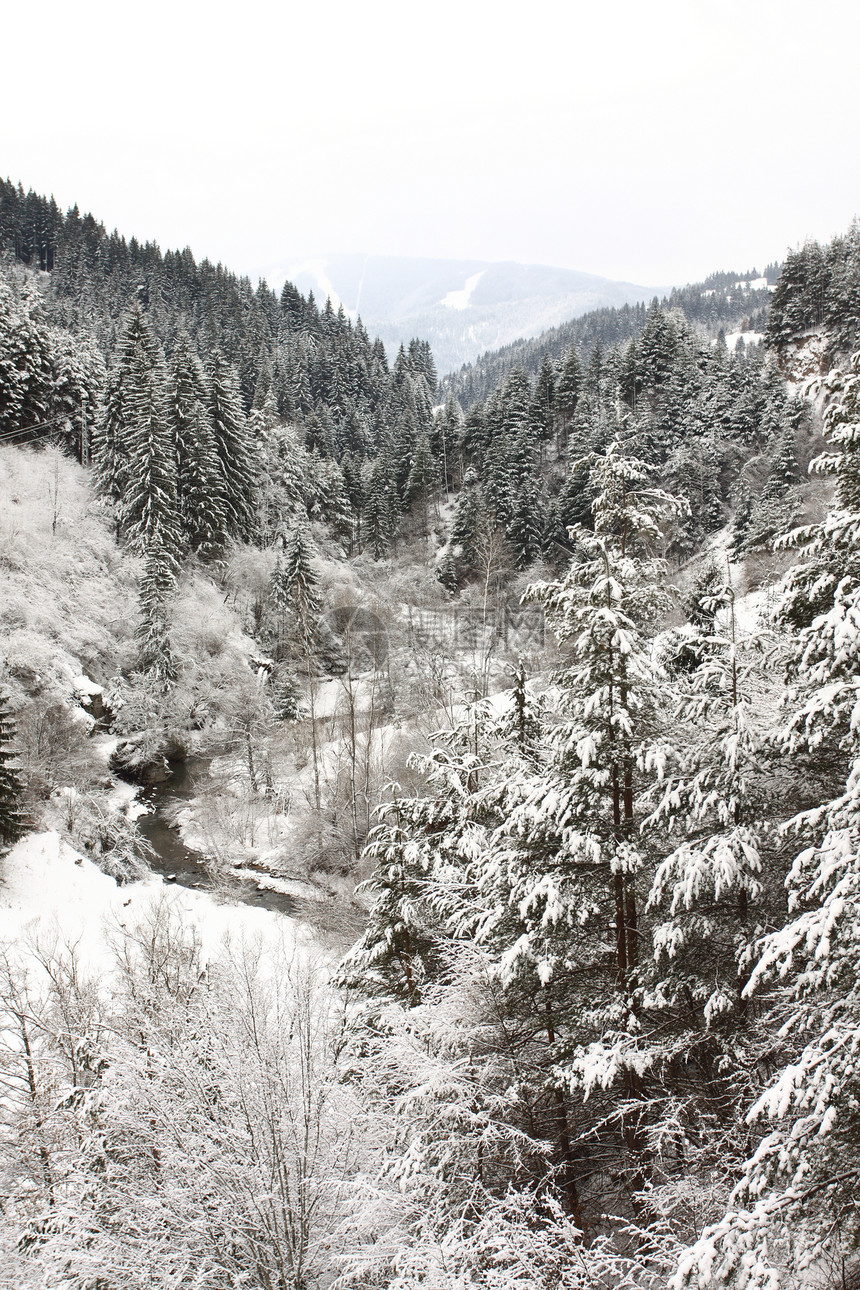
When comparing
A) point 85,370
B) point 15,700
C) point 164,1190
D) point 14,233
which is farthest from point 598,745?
point 14,233

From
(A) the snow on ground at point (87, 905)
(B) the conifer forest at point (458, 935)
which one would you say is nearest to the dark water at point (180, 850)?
(B) the conifer forest at point (458, 935)

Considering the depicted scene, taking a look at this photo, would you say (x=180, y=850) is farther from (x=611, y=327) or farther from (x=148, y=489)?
(x=611, y=327)

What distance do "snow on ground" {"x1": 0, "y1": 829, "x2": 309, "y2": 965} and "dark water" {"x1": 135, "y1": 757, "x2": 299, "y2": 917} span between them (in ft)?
3.77

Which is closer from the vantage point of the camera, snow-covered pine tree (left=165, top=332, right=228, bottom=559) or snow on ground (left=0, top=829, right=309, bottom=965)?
snow on ground (left=0, top=829, right=309, bottom=965)

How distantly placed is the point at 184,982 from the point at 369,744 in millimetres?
15123

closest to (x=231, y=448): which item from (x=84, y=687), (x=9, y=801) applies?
(x=84, y=687)

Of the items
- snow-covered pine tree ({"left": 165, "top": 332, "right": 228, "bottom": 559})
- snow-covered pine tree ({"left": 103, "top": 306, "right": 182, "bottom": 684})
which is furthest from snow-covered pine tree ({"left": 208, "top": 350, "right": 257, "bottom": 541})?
snow-covered pine tree ({"left": 103, "top": 306, "right": 182, "bottom": 684})

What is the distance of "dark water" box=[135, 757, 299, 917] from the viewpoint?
2577cm

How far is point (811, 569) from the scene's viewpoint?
6.73 metres

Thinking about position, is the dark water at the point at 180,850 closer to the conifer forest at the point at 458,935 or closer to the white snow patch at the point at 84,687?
the conifer forest at the point at 458,935

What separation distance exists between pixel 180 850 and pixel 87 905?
729cm

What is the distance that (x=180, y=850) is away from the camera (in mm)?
28609

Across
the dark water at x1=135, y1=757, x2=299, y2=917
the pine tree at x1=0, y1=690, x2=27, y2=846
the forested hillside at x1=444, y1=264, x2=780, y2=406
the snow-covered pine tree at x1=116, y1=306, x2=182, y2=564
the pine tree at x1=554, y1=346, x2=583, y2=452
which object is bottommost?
the dark water at x1=135, y1=757, x2=299, y2=917

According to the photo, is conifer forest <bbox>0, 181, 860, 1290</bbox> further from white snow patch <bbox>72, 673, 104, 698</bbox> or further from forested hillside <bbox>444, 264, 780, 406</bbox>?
forested hillside <bbox>444, 264, 780, 406</bbox>
